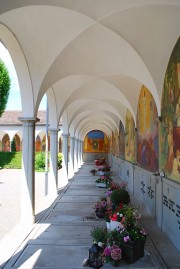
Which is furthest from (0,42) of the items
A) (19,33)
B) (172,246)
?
(172,246)

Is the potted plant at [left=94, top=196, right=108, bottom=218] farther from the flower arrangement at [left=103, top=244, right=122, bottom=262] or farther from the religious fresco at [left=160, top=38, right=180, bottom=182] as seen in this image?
the flower arrangement at [left=103, top=244, right=122, bottom=262]

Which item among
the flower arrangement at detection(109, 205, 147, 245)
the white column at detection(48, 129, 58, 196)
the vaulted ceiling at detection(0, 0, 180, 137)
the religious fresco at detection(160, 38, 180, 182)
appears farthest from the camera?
the white column at detection(48, 129, 58, 196)

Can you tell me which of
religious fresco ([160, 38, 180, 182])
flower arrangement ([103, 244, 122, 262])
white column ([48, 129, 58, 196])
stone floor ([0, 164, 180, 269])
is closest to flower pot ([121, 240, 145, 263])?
stone floor ([0, 164, 180, 269])

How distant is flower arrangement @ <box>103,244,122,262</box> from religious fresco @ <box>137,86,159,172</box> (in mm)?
4612

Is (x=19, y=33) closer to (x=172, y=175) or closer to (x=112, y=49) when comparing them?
(x=112, y=49)

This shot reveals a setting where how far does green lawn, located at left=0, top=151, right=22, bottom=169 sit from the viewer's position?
3130 centimetres

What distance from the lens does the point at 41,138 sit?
43.8 metres

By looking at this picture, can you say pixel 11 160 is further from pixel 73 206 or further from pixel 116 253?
pixel 116 253

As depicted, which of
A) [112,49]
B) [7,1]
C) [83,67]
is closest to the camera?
[7,1]

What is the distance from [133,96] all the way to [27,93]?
240 inches

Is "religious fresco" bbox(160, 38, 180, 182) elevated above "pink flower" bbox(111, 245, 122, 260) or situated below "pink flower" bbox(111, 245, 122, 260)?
above

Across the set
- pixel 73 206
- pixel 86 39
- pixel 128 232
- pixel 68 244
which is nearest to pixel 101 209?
pixel 73 206

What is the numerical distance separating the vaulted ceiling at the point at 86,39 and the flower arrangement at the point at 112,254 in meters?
5.06

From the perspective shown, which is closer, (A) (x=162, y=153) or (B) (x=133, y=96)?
(A) (x=162, y=153)
